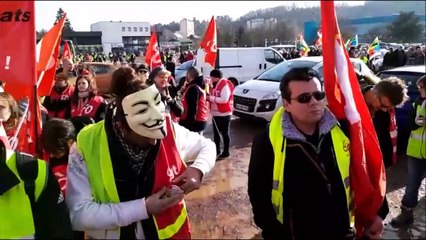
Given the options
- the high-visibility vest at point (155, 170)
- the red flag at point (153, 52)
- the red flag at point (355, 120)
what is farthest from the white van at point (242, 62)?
the high-visibility vest at point (155, 170)

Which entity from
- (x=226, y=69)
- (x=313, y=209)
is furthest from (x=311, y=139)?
(x=226, y=69)

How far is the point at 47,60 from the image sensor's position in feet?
13.2

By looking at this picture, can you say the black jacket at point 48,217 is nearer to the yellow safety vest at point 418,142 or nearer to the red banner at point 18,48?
the red banner at point 18,48

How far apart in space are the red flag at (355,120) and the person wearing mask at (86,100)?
3.06 m

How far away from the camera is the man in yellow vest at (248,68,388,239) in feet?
7.46

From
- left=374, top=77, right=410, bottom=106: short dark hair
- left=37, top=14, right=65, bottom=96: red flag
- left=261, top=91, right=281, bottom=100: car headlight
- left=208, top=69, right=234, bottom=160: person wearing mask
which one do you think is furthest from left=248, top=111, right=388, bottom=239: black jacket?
left=261, top=91, right=281, bottom=100: car headlight

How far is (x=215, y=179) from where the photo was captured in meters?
6.45

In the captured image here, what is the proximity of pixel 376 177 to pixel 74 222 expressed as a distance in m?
1.58

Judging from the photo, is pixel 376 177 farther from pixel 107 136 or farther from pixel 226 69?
pixel 226 69

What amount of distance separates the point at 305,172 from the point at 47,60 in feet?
9.15

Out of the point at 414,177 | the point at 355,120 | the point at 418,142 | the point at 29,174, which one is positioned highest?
the point at 355,120

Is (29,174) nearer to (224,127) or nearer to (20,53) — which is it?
(20,53)

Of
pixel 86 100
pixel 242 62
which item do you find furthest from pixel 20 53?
pixel 242 62

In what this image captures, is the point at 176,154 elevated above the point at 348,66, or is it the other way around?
the point at 348,66
